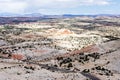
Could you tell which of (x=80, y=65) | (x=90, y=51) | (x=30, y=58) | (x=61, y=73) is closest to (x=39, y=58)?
(x=30, y=58)

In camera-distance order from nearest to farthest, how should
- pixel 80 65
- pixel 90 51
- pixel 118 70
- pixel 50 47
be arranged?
pixel 118 70, pixel 80 65, pixel 90 51, pixel 50 47

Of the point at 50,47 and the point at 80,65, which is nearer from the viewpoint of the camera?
the point at 80,65

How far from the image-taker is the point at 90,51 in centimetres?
9694

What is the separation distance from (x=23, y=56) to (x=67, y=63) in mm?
25859

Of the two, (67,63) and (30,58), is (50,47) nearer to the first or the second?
(30,58)

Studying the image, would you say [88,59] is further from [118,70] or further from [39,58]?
[39,58]

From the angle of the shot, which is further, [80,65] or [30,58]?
[30,58]

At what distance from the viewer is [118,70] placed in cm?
7388

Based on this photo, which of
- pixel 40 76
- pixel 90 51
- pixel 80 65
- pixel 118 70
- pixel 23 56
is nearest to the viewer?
pixel 40 76

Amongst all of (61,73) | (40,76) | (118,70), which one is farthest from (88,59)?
(40,76)

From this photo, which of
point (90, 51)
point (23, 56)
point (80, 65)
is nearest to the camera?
point (80, 65)

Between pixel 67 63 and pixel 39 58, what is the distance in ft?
66.9

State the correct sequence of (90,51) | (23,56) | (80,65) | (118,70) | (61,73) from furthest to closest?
(23,56), (90,51), (80,65), (118,70), (61,73)

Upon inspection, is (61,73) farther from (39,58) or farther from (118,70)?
(39,58)
